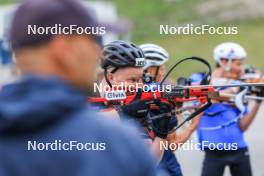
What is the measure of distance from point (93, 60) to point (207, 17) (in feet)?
94.2

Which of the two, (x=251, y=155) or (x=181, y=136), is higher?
(x=181, y=136)

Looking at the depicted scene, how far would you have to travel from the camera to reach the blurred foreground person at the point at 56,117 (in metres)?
2.70

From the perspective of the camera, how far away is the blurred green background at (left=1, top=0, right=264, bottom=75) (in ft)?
91.8

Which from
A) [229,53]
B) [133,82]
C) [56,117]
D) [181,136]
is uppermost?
[229,53]

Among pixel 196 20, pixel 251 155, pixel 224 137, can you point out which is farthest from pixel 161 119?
pixel 196 20

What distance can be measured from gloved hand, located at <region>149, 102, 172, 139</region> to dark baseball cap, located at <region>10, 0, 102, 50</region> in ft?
9.61

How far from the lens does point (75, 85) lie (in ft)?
9.13

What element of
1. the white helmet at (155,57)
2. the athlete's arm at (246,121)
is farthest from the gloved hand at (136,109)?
the athlete's arm at (246,121)

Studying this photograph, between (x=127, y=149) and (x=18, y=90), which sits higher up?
(x=18, y=90)

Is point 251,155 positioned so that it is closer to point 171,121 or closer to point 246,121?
point 246,121

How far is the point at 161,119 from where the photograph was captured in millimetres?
5754

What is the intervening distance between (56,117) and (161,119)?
3060 millimetres

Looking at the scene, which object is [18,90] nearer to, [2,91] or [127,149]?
[2,91]

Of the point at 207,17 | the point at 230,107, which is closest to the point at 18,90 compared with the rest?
the point at 230,107
